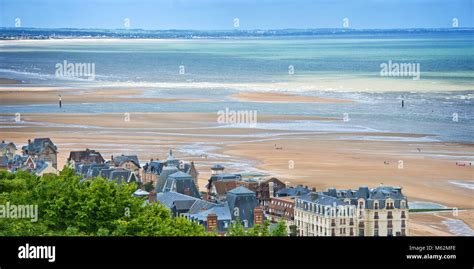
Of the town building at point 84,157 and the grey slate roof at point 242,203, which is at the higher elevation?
the town building at point 84,157

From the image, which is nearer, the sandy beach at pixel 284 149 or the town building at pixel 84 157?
the sandy beach at pixel 284 149

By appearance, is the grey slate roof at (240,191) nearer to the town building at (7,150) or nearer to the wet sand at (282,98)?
the wet sand at (282,98)

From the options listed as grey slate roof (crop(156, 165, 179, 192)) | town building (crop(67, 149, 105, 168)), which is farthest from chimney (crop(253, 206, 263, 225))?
town building (crop(67, 149, 105, 168))
